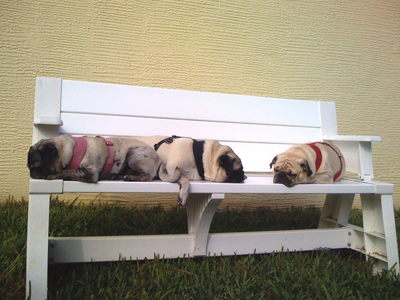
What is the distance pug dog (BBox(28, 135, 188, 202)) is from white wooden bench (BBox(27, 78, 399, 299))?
5.9 inches

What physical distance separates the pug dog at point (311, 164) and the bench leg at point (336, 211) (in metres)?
0.23

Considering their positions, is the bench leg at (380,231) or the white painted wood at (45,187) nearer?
the white painted wood at (45,187)

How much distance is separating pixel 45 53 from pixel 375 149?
4801 mm

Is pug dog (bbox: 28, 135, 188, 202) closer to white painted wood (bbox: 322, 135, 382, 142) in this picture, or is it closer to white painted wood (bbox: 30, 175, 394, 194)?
white painted wood (bbox: 30, 175, 394, 194)

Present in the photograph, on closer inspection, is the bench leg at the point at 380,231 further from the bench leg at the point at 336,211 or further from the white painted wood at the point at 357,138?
the white painted wood at the point at 357,138

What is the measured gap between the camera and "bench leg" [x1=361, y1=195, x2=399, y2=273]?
2.63 meters

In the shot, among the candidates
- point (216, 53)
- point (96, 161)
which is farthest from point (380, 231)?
point (216, 53)

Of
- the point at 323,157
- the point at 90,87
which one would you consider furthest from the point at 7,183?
the point at 323,157

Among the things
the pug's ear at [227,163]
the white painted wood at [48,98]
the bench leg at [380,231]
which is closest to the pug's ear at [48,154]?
the white painted wood at [48,98]

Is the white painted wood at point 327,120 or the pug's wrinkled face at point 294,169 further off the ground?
the white painted wood at point 327,120

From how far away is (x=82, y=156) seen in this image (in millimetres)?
2285

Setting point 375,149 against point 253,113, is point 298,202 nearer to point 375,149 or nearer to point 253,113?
point 375,149

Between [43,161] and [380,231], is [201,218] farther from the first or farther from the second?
[380,231]

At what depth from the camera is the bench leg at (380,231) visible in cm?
263
